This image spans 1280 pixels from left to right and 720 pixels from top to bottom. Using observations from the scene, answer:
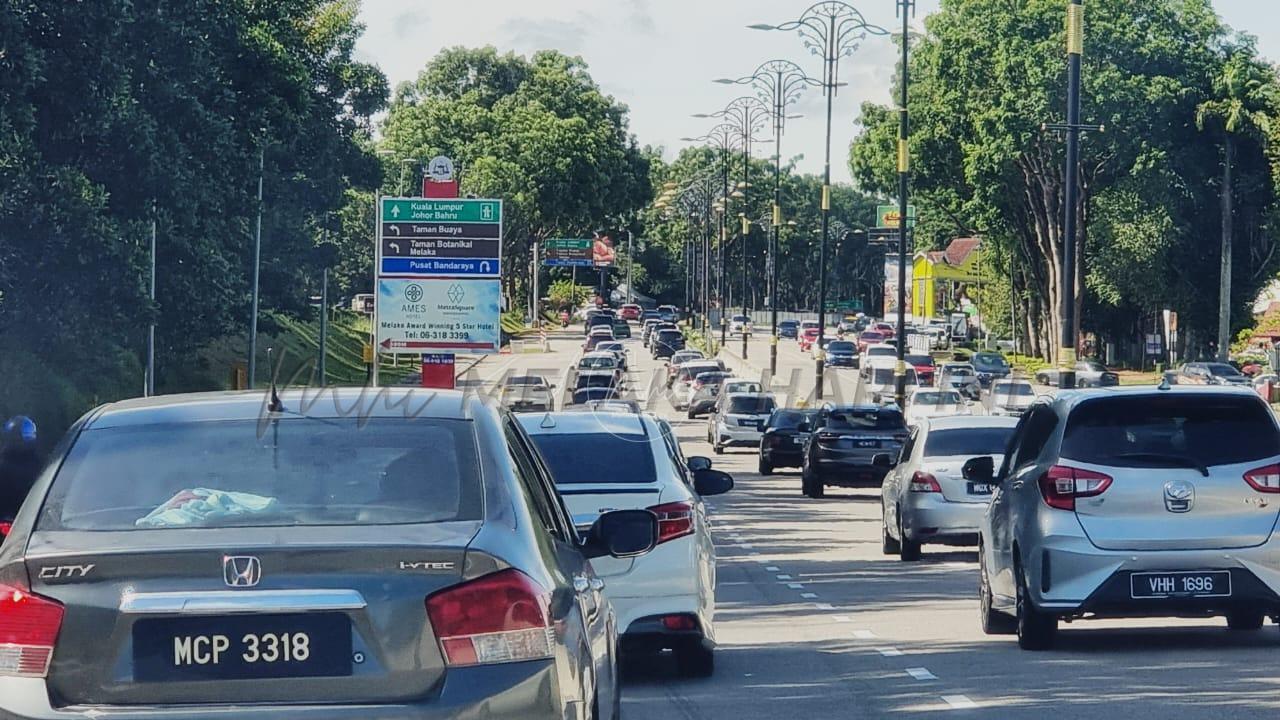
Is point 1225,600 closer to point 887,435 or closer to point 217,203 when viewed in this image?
point 887,435

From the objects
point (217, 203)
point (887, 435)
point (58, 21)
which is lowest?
point (887, 435)

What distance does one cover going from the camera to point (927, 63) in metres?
83.9

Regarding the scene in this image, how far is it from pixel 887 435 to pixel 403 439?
2872 cm

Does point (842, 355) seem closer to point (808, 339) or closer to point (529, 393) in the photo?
point (808, 339)

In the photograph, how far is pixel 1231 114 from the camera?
247 feet

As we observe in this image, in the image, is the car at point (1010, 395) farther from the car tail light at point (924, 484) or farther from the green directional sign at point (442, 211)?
the car tail light at point (924, 484)

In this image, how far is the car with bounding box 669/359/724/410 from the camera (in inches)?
2721

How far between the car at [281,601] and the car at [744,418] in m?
44.3

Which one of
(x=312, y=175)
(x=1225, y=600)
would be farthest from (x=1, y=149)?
(x=312, y=175)

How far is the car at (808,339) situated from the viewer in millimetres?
113613

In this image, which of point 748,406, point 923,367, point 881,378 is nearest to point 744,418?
point 748,406

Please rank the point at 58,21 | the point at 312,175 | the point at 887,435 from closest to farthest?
the point at 58,21, the point at 887,435, the point at 312,175

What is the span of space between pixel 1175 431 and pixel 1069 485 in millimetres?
773

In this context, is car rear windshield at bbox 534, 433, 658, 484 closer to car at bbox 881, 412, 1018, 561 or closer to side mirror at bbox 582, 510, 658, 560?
side mirror at bbox 582, 510, 658, 560
